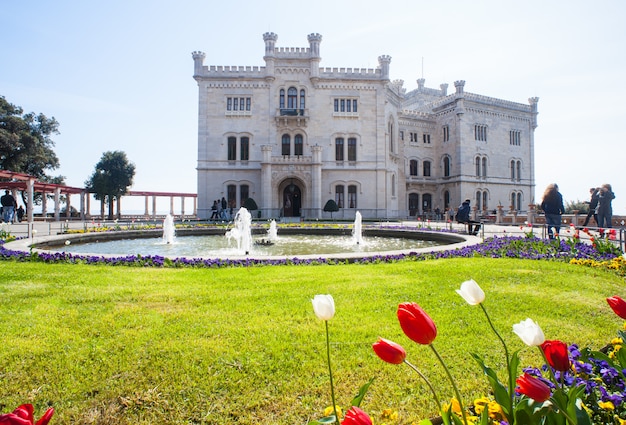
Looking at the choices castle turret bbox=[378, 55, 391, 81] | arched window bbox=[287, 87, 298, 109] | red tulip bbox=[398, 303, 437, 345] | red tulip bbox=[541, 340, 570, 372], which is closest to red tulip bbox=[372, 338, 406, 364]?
red tulip bbox=[398, 303, 437, 345]

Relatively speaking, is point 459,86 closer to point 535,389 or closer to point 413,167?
point 413,167

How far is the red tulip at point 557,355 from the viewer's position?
63.6 inches

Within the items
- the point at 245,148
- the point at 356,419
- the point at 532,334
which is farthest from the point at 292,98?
the point at 356,419

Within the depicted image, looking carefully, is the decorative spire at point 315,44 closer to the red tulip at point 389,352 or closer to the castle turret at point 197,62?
the castle turret at point 197,62

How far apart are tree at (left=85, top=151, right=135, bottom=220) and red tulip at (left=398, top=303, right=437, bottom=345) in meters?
44.9

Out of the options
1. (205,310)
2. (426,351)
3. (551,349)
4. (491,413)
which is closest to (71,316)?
(205,310)

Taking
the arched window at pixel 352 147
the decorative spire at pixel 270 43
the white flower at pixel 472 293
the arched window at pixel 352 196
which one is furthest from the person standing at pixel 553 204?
the decorative spire at pixel 270 43

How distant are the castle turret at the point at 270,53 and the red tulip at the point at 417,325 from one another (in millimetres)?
34732

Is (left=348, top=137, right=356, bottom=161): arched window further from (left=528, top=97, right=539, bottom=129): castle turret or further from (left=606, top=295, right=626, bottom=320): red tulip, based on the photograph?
(left=606, top=295, right=626, bottom=320): red tulip

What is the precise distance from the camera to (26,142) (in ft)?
125

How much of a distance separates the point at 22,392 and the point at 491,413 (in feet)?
11.2

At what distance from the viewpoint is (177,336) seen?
4.10 metres

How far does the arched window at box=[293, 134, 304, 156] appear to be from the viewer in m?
35.1

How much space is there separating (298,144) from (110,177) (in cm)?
2128
